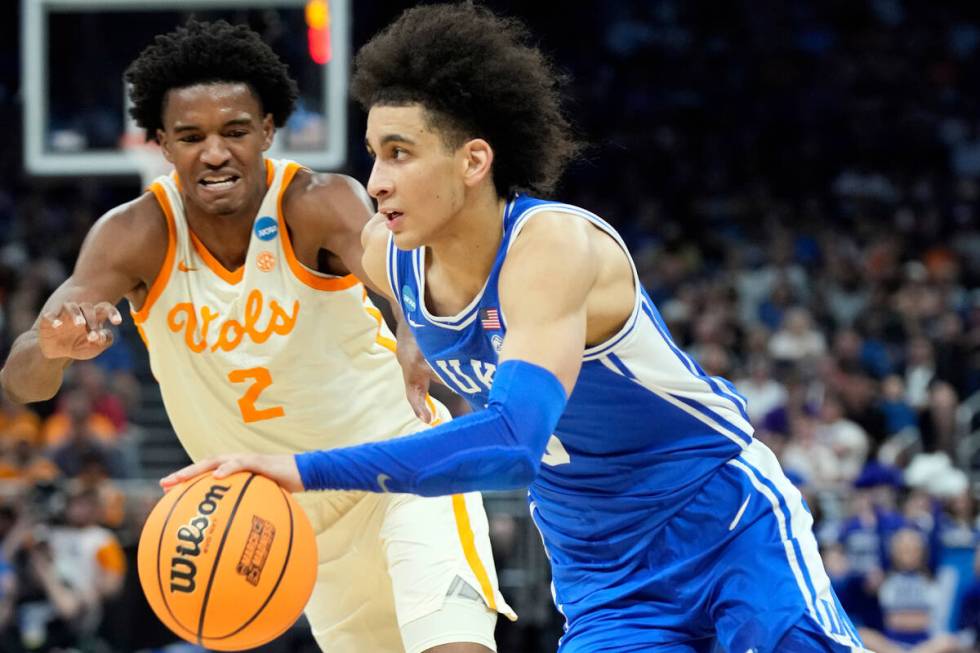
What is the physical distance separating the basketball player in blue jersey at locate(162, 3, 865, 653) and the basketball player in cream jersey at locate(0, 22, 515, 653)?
643mm

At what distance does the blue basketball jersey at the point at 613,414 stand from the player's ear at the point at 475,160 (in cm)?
13

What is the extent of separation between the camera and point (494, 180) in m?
3.70

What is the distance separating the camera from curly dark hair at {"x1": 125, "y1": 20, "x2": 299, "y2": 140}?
4551 mm

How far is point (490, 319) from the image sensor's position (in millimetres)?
3596

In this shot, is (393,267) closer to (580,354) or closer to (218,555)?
(580,354)

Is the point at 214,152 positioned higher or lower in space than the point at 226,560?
higher

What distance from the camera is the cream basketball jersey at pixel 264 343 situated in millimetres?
4543

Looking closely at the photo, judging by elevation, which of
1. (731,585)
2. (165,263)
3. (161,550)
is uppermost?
(165,263)

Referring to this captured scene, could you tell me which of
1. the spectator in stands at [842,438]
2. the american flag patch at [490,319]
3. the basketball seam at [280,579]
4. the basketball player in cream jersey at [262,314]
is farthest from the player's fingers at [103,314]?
the spectator in stands at [842,438]

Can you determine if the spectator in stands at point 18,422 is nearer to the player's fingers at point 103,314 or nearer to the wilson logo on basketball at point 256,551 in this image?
→ the player's fingers at point 103,314

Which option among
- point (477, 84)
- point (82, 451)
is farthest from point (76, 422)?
point (477, 84)

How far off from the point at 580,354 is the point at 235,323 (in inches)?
→ 61.1

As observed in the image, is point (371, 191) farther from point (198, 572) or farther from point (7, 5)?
point (7, 5)

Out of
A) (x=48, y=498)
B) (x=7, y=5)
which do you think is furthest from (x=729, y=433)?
(x=7, y=5)
